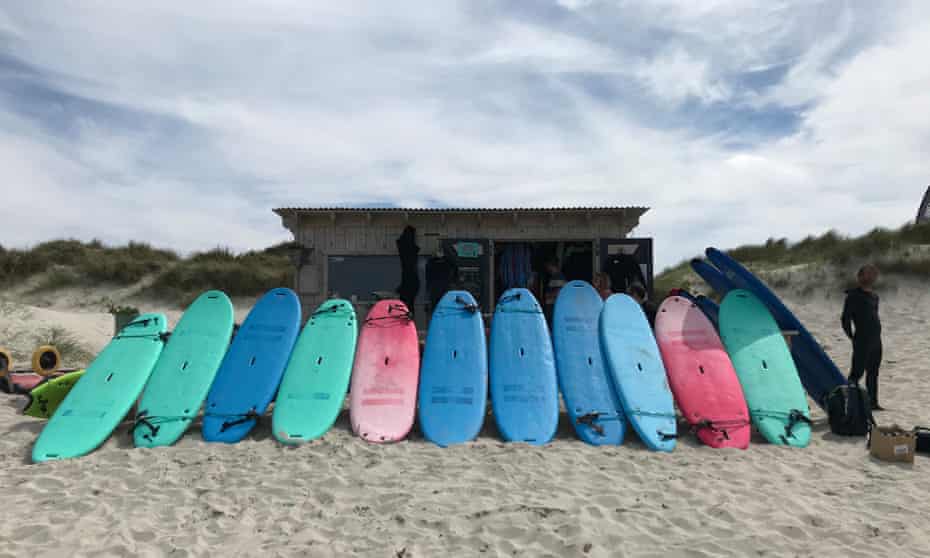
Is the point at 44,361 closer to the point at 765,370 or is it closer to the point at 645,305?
the point at 645,305

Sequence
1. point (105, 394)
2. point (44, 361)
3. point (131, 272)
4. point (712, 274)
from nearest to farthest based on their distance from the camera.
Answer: point (105, 394), point (712, 274), point (44, 361), point (131, 272)

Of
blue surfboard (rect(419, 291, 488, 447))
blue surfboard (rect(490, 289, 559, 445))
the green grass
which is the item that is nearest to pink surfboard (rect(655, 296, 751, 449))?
blue surfboard (rect(490, 289, 559, 445))

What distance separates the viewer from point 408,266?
8.55 m

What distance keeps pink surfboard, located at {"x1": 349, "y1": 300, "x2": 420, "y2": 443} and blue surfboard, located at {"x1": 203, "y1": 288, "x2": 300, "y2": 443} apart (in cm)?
69

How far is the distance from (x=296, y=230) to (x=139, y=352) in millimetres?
3993

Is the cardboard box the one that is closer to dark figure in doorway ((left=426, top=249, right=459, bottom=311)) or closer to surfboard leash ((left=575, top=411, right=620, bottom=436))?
surfboard leash ((left=575, top=411, right=620, bottom=436))

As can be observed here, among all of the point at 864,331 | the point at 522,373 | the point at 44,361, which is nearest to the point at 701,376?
the point at 522,373

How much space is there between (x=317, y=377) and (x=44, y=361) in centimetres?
384

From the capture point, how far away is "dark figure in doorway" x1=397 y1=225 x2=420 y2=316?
849cm

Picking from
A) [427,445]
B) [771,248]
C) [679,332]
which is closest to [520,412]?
[427,445]

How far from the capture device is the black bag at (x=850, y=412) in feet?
14.7

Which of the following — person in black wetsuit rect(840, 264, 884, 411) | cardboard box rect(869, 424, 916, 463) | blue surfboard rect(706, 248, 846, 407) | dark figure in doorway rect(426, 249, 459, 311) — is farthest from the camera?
dark figure in doorway rect(426, 249, 459, 311)

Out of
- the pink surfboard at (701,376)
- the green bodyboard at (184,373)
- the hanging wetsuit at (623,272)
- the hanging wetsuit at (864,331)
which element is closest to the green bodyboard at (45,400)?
the green bodyboard at (184,373)

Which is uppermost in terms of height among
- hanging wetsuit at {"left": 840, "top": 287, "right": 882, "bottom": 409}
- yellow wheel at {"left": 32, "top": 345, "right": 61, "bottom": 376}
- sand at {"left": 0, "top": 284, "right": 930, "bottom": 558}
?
hanging wetsuit at {"left": 840, "top": 287, "right": 882, "bottom": 409}
